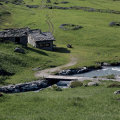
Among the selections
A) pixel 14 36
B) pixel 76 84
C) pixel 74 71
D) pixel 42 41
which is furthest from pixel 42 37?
pixel 76 84

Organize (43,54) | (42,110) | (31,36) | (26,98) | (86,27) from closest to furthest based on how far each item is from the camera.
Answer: (42,110) → (26,98) → (43,54) → (31,36) → (86,27)

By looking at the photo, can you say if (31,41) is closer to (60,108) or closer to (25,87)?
(25,87)

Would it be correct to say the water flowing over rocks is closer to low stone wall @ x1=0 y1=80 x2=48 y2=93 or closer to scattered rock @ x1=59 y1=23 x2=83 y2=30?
low stone wall @ x1=0 y1=80 x2=48 y2=93

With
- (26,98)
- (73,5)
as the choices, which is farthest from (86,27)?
(26,98)

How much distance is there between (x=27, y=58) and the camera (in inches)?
2493

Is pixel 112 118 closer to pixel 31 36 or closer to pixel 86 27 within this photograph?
pixel 31 36

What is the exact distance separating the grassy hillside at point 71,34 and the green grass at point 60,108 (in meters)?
18.0

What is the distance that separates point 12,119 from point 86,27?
84602mm

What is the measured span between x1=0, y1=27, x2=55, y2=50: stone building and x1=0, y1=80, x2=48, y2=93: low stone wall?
25.3 m

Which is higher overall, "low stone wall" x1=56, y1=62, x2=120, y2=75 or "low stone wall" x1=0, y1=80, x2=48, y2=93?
"low stone wall" x1=0, y1=80, x2=48, y2=93

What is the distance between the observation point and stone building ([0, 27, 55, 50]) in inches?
2854

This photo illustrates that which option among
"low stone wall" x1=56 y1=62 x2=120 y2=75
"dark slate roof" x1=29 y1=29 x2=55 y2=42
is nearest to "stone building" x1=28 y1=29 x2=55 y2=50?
"dark slate roof" x1=29 y1=29 x2=55 y2=42

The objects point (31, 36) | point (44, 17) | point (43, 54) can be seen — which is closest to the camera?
point (43, 54)

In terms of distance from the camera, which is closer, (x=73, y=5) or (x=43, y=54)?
(x=43, y=54)
